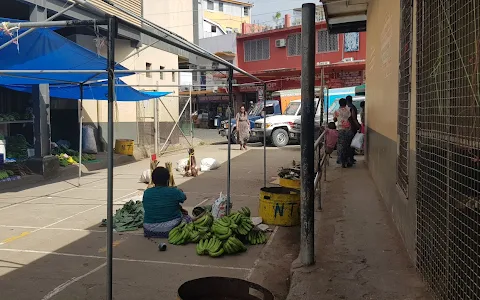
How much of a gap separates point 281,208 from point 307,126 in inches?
98.8

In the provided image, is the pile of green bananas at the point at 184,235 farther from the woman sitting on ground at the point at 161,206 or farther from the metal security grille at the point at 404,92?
the metal security grille at the point at 404,92

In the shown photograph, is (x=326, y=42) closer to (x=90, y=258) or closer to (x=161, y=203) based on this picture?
(x=161, y=203)

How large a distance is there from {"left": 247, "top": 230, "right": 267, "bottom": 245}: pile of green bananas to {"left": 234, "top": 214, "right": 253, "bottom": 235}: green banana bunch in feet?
0.28

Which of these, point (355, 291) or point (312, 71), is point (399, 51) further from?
point (355, 291)

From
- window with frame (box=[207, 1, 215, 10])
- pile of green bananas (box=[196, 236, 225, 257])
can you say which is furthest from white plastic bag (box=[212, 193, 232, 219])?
window with frame (box=[207, 1, 215, 10])

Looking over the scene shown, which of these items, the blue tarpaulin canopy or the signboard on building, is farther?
the signboard on building

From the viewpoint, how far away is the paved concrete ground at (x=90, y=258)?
14.4 feet

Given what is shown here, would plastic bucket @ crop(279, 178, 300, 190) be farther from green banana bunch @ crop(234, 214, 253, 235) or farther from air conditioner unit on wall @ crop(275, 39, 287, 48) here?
air conditioner unit on wall @ crop(275, 39, 287, 48)

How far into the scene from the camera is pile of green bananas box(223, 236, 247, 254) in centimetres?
539

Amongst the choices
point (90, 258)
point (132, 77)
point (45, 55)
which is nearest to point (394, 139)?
point (90, 258)

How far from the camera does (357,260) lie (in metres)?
4.43

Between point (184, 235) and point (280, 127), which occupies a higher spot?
point (280, 127)

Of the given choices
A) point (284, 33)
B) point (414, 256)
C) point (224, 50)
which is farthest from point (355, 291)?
point (224, 50)

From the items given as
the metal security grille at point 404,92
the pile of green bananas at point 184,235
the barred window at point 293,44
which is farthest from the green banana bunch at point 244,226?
the barred window at point 293,44
